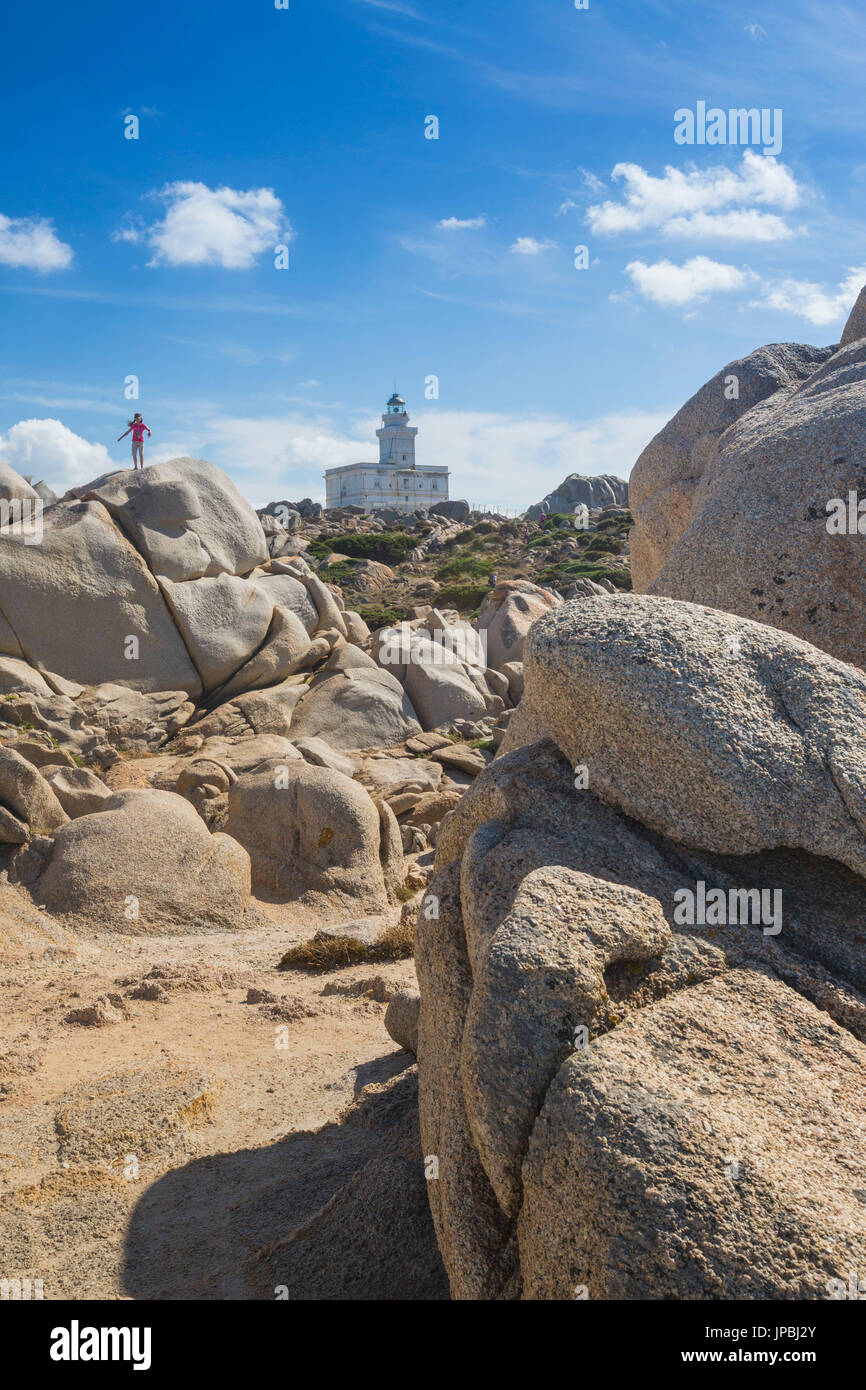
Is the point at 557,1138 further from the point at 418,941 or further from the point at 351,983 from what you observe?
the point at 351,983

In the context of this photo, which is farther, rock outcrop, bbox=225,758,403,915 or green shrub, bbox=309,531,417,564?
green shrub, bbox=309,531,417,564

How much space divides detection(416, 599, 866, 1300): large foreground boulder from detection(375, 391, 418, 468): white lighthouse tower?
92.5 meters

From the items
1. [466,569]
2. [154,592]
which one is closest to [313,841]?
[154,592]

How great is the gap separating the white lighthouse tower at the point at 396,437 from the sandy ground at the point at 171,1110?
291 ft

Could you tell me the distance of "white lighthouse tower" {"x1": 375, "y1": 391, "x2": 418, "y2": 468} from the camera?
9569 centimetres

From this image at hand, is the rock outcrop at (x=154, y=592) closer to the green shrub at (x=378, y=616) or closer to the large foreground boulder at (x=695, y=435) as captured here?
the green shrub at (x=378, y=616)

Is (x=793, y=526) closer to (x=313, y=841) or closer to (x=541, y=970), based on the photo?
(x=541, y=970)

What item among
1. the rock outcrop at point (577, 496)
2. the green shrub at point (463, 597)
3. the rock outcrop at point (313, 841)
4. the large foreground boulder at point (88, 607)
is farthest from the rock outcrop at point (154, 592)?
the rock outcrop at point (577, 496)

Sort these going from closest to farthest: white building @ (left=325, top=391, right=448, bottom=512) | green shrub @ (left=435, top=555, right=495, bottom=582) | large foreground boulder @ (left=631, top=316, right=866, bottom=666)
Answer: large foreground boulder @ (left=631, top=316, right=866, bottom=666) < green shrub @ (left=435, top=555, right=495, bottom=582) < white building @ (left=325, top=391, right=448, bottom=512)

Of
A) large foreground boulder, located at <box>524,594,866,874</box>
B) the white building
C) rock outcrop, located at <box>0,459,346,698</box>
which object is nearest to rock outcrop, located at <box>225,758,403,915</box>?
rock outcrop, located at <box>0,459,346,698</box>

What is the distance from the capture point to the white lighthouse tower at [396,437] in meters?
95.7

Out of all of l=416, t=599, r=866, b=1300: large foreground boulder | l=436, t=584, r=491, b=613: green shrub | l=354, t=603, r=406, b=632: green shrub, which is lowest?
l=416, t=599, r=866, b=1300: large foreground boulder

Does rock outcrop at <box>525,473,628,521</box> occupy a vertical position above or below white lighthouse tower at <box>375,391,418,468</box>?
below

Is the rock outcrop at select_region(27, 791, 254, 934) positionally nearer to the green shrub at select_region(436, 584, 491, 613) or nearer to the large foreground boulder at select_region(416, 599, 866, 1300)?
the large foreground boulder at select_region(416, 599, 866, 1300)
